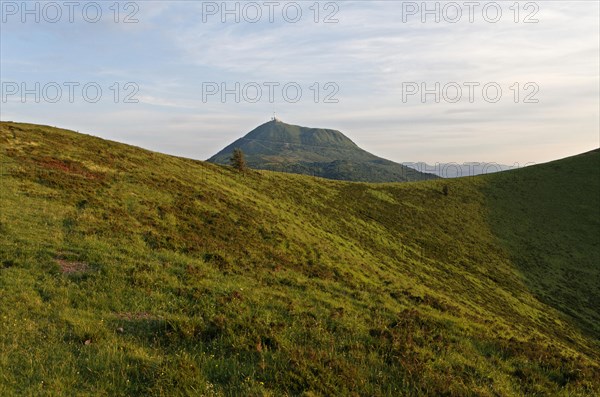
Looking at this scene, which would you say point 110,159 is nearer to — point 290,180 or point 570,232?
point 290,180

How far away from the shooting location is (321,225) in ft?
153

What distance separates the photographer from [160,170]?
148ft

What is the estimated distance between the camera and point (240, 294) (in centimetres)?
1431

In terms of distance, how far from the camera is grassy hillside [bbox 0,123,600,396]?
826cm

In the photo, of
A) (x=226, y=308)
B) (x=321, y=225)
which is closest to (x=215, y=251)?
(x=226, y=308)

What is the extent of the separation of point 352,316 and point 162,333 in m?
7.36

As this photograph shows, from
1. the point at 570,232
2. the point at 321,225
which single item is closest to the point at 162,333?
the point at 321,225

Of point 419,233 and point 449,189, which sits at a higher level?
point 449,189

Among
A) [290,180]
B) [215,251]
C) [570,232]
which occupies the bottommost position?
[570,232]

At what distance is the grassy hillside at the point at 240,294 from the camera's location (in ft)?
27.1

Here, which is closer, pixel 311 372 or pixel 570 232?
pixel 311 372

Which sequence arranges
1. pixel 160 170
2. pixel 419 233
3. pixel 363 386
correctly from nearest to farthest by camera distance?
pixel 363 386
pixel 160 170
pixel 419 233

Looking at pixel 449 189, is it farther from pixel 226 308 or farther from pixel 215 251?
pixel 226 308

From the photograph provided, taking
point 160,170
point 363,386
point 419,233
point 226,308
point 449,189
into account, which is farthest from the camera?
point 449,189
